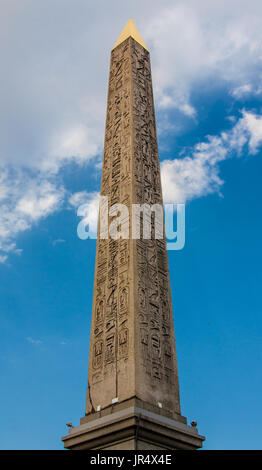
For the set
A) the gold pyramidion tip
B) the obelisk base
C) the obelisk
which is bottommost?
the obelisk base

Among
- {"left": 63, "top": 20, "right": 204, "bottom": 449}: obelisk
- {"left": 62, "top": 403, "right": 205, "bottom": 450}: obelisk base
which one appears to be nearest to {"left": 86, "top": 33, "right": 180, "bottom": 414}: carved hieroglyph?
{"left": 63, "top": 20, "right": 204, "bottom": 449}: obelisk

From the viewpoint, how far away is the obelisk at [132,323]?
7.74 metres

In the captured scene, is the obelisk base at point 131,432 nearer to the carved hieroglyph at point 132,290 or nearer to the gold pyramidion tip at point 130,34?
the carved hieroglyph at point 132,290

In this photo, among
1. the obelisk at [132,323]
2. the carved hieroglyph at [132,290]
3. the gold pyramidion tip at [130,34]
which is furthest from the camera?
the gold pyramidion tip at [130,34]

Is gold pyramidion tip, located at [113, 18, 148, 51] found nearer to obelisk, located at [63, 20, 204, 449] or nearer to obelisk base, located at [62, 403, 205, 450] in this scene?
obelisk, located at [63, 20, 204, 449]

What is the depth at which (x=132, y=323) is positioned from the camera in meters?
8.48

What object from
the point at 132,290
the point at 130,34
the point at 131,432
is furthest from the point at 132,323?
the point at 130,34

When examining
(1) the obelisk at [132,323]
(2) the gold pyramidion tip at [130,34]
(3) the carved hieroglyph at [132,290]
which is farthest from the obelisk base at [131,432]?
(2) the gold pyramidion tip at [130,34]

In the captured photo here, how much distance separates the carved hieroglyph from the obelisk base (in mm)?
309

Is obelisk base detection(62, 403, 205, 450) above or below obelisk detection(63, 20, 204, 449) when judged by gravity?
below

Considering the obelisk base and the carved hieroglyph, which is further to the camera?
the carved hieroglyph

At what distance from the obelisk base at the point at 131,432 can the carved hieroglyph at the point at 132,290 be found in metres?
0.31

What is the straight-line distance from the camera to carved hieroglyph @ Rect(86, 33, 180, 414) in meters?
8.30
